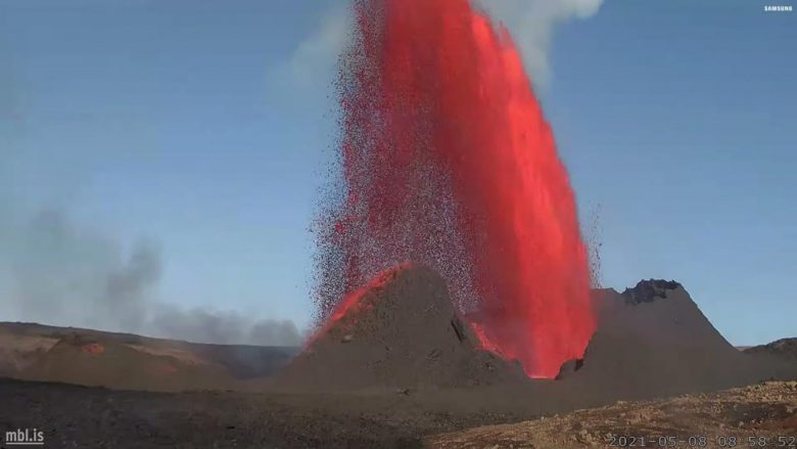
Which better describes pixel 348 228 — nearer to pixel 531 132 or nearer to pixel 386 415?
pixel 531 132

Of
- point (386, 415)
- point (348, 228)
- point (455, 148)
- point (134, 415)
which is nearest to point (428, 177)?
point (455, 148)

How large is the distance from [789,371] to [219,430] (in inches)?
1260

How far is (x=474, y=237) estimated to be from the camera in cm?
3862

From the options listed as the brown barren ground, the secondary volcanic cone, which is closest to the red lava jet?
the secondary volcanic cone

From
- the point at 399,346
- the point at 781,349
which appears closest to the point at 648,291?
the point at 781,349
